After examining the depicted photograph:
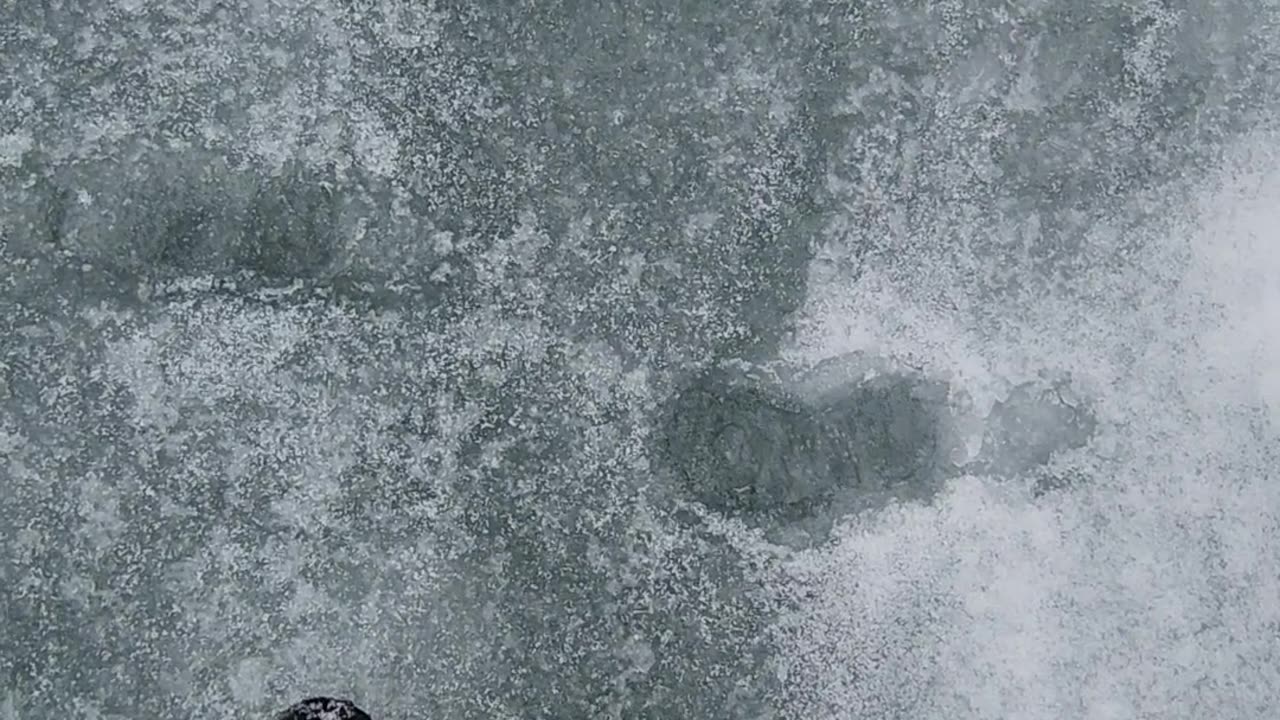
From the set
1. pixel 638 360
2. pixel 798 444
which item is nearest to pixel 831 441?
pixel 798 444

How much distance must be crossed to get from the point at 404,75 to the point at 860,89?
0.53 meters

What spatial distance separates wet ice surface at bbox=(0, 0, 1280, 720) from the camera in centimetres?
132

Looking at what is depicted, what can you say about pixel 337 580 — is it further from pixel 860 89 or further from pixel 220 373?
pixel 860 89

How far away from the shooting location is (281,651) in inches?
51.9

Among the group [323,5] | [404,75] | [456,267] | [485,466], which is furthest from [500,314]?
[323,5]

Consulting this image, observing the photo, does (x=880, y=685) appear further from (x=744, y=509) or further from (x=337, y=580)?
(x=337, y=580)

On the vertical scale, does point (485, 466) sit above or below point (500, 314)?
below

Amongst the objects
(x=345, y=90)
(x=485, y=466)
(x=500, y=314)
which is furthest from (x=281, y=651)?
(x=345, y=90)

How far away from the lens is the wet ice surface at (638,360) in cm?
132

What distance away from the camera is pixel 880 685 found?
137cm

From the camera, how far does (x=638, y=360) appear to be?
137cm

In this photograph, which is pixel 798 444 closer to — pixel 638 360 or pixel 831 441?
pixel 831 441

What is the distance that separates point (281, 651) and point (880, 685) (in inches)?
26.6

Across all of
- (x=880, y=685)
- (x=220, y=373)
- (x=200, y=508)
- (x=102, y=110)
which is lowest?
(x=880, y=685)
